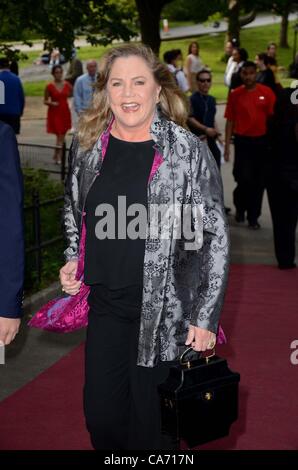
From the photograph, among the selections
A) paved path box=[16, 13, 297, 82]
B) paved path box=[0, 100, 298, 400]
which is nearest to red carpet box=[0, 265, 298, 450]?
paved path box=[0, 100, 298, 400]

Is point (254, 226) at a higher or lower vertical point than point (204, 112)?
lower

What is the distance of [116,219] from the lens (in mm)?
4836

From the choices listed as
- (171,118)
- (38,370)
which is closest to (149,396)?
(171,118)

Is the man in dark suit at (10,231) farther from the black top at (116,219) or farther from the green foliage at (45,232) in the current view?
the green foliage at (45,232)

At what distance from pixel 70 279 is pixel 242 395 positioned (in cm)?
260

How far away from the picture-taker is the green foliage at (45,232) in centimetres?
1045

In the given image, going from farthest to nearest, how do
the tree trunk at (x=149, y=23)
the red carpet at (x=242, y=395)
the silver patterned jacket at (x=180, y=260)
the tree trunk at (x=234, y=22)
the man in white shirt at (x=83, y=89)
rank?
the tree trunk at (x=234, y=22)
the man in white shirt at (x=83, y=89)
the tree trunk at (x=149, y=23)
the red carpet at (x=242, y=395)
the silver patterned jacket at (x=180, y=260)

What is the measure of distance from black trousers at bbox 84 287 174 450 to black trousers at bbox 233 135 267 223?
8757 millimetres

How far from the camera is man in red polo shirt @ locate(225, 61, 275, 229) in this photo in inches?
541

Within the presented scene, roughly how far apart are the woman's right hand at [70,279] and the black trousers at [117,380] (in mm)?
116

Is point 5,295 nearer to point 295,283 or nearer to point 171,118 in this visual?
point 171,118

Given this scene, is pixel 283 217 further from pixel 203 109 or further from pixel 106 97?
pixel 106 97

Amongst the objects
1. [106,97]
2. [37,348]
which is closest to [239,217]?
[37,348]

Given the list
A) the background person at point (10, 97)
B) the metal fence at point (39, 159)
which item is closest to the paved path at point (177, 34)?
the background person at point (10, 97)
